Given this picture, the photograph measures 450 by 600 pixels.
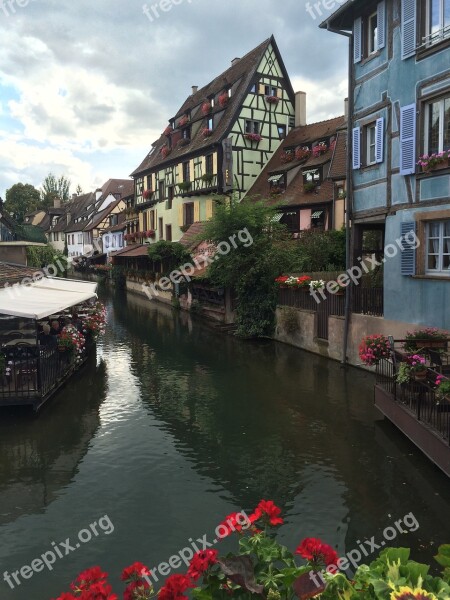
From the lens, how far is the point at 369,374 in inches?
540

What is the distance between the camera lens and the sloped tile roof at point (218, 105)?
3036cm

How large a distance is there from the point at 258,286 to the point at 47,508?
14.6 metres

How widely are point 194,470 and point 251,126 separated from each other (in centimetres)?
2673

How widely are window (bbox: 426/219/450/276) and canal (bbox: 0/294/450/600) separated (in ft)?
11.2

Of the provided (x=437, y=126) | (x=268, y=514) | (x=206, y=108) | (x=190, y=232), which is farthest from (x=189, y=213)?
(x=268, y=514)

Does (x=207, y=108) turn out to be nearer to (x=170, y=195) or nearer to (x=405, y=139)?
(x=170, y=195)

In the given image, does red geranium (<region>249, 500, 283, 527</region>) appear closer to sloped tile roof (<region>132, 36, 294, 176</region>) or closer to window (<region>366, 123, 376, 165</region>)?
window (<region>366, 123, 376, 165</region>)

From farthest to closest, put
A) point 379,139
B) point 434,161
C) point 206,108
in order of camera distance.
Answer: point 206,108, point 379,139, point 434,161

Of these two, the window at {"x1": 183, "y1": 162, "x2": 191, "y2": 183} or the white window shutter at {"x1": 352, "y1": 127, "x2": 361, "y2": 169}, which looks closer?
the white window shutter at {"x1": 352, "y1": 127, "x2": 361, "y2": 169}

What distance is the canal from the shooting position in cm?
592

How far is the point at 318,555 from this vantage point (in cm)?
264

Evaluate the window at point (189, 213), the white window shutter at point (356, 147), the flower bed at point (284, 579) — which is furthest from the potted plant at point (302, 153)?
the flower bed at point (284, 579)

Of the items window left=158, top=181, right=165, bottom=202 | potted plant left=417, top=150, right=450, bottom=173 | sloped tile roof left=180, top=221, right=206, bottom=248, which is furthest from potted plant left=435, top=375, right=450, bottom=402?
window left=158, top=181, right=165, bottom=202

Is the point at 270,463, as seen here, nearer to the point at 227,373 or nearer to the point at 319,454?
the point at 319,454
